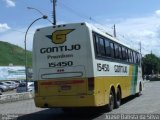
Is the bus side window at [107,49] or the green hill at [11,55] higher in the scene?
the green hill at [11,55]

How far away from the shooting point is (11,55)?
532ft

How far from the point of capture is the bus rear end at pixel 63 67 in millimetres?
15688

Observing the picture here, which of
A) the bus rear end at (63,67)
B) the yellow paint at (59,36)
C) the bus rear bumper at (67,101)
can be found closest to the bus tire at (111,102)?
the bus rear bumper at (67,101)

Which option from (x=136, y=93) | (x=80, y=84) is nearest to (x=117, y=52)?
(x=80, y=84)

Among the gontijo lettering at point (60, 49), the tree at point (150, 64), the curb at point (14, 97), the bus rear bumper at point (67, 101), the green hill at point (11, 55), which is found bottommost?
the curb at point (14, 97)

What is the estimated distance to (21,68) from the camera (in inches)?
3826

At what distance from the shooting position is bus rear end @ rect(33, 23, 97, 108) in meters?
15.7

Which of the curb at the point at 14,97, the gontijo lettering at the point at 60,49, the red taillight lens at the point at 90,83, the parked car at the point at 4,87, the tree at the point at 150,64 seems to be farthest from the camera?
the tree at the point at 150,64

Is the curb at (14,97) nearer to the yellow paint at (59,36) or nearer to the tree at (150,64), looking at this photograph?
the yellow paint at (59,36)

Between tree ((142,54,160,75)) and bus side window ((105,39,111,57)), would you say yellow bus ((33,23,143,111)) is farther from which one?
tree ((142,54,160,75))

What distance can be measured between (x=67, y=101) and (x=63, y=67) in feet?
4.29

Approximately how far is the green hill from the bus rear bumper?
130 m

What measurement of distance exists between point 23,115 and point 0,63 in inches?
5120

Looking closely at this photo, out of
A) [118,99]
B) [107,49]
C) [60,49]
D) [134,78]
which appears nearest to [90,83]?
[60,49]
